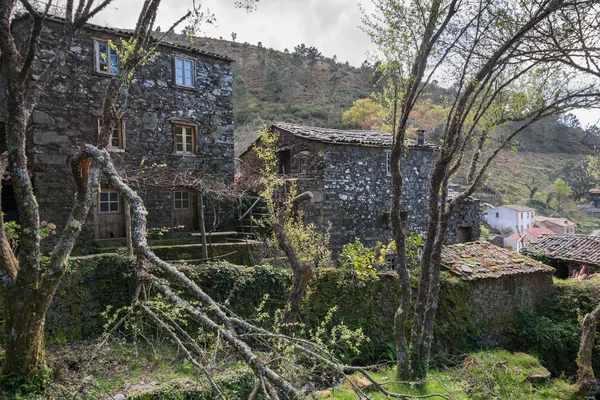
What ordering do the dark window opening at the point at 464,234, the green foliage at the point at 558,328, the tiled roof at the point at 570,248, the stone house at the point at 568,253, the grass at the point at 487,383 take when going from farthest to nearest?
the dark window opening at the point at 464,234 → the tiled roof at the point at 570,248 → the stone house at the point at 568,253 → the green foliage at the point at 558,328 → the grass at the point at 487,383

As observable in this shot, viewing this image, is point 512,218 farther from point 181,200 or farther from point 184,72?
point 184,72

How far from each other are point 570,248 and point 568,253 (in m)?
0.48

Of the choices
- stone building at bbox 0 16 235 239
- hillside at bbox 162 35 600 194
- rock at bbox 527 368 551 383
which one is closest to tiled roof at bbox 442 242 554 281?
rock at bbox 527 368 551 383

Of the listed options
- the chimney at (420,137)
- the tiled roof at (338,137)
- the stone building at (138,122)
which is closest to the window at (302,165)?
the tiled roof at (338,137)

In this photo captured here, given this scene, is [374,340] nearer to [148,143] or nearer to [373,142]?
[373,142]

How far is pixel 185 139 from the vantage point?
44.8 feet

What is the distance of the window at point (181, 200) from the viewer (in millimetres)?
13703

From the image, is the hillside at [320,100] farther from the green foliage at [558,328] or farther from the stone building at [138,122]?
the green foliage at [558,328]

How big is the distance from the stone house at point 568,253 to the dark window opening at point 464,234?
2263 millimetres

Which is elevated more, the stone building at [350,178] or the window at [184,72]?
the window at [184,72]

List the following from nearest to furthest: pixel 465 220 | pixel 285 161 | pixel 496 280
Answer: pixel 496 280, pixel 285 161, pixel 465 220

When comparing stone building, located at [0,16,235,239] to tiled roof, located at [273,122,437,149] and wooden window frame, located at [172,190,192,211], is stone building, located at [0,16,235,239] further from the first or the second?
tiled roof, located at [273,122,437,149]

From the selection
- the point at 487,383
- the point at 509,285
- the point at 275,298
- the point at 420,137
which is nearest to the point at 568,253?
the point at 509,285

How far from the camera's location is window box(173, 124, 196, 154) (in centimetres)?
1351
